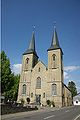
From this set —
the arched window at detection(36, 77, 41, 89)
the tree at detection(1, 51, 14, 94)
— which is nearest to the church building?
the arched window at detection(36, 77, 41, 89)

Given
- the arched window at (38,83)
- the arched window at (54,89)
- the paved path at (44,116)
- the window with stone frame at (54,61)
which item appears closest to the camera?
the paved path at (44,116)

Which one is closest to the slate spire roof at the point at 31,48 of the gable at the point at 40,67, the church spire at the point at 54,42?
the gable at the point at 40,67

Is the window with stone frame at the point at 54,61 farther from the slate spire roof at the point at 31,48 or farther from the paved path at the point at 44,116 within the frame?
the paved path at the point at 44,116

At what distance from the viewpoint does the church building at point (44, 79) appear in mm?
47906

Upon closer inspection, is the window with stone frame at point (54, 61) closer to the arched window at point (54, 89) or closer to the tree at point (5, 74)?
the arched window at point (54, 89)

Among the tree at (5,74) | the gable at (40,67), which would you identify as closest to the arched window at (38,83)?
the gable at (40,67)

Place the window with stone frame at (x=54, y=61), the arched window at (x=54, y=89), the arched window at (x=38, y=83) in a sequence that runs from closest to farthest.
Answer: the arched window at (x=54, y=89)
the window with stone frame at (x=54, y=61)
the arched window at (x=38, y=83)

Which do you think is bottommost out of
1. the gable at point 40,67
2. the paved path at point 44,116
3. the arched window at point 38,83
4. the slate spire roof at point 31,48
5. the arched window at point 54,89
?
the paved path at point 44,116

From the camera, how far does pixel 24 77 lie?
53188 mm

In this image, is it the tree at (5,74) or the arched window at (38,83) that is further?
the arched window at (38,83)

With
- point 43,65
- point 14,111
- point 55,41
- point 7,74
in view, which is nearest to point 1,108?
point 14,111

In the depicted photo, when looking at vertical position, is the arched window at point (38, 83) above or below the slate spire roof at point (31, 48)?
below

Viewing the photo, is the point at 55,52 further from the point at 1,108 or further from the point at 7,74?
the point at 1,108

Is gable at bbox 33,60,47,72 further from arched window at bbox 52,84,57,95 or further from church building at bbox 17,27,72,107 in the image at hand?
arched window at bbox 52,84,57,95
